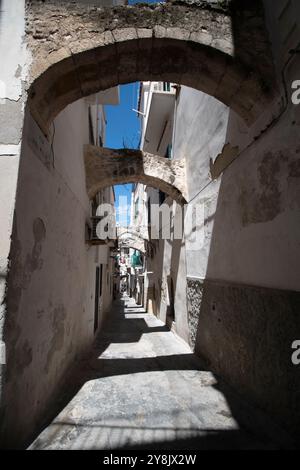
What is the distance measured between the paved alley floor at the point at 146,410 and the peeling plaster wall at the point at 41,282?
0.35 meters

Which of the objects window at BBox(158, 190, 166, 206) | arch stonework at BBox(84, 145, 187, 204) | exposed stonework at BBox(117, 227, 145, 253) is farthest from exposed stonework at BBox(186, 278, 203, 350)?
exposed stonework at BBox(117, 227, 145, 253)

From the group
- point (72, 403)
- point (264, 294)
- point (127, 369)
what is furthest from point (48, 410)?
point (264, 294)

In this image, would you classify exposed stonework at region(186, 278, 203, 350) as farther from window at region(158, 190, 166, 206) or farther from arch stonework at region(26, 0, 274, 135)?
window at region(158, 190, 166, 206)

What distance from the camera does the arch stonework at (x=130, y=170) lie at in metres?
6.00

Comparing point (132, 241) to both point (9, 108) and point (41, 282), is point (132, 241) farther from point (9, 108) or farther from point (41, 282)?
point (9, 108)

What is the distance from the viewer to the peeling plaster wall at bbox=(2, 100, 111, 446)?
88.4 inches

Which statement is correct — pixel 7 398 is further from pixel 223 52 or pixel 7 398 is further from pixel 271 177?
pixel 223 52

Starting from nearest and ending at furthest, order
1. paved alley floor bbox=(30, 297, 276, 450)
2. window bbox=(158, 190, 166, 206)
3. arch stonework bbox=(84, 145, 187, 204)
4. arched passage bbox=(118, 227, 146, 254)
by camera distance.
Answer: paved alley floor bbox=(30, 297, 276, 450), arch stonework bbox=(84, 145, 187, 204), window bbox=(158, 190, 166, 206), arched passage bbox=(118, 227, 146, 254)

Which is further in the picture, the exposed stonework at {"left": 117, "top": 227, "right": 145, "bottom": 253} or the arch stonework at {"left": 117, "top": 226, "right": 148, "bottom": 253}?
the exposed stonework at {"left": 117, "top": 227, "right": 145, "bottom": 253}

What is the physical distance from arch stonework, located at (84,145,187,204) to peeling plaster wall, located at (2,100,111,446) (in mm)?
1319

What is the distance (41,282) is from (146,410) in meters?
1.91

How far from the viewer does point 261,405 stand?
116 inches

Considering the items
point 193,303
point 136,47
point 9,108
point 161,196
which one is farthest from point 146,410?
point 161,196
